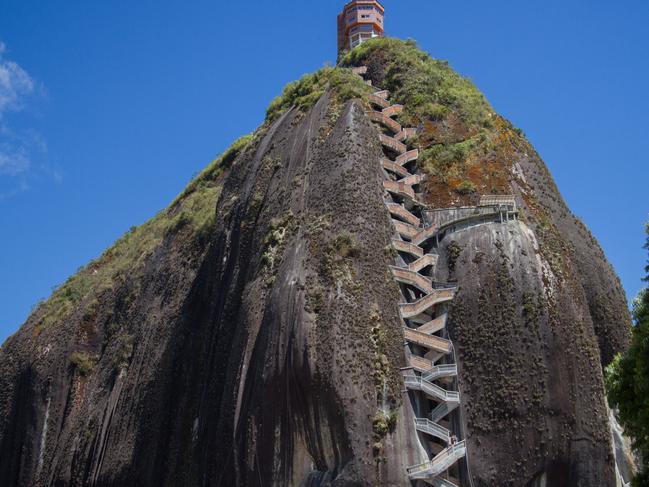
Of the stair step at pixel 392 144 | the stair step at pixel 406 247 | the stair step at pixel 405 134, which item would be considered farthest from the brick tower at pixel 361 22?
the stair step at pixel 406 247

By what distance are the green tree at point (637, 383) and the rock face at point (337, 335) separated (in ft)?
34.0

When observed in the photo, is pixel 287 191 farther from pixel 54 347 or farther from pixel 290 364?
pixel 54 347

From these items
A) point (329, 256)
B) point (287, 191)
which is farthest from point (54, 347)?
point (329, 256)

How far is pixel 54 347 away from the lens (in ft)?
232

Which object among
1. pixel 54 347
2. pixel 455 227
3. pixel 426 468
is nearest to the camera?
pixel 426 468

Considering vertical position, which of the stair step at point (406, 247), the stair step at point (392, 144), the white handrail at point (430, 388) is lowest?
the white handrail at point (430, 388)

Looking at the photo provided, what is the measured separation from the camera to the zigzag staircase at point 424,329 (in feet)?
136

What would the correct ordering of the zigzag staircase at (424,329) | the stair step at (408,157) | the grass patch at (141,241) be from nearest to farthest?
the zigzag staircase at (424,329) < the stair step at (408,157) < the grass patch at (141,241)

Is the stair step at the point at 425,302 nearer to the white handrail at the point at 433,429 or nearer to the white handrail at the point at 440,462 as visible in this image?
the white handrail at the point at 433,429

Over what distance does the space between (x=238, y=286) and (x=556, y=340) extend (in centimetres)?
1755

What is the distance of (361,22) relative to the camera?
8981 cm

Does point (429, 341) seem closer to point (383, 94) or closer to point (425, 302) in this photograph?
point (425, 302)

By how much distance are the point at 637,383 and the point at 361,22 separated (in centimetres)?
6597

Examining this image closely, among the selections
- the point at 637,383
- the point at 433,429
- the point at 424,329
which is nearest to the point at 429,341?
the point at 424,329
